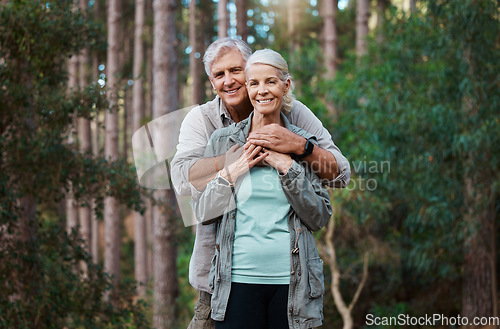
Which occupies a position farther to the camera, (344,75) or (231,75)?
(344,75)

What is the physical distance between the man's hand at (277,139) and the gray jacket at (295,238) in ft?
0.24


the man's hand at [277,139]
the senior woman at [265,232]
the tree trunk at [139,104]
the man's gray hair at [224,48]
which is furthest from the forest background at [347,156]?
the man's hand at [277,139]

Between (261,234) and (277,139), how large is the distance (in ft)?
1.27

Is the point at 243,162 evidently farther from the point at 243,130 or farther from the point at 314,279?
the point at 314,279

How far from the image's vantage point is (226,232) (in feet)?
7.54

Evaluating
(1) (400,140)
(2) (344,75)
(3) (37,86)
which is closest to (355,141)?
(1) (400,140)

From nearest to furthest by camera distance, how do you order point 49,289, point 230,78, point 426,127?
point 230,78 < point 49,289 < point 426,127

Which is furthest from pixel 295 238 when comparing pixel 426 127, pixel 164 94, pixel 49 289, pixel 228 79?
pixel 164 94

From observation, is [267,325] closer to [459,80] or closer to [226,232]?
[226,232]

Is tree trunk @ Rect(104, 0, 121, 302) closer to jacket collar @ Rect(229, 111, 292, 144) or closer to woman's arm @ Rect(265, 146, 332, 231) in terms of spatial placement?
jacket collar @ Rect(229, 111, 292, 144)

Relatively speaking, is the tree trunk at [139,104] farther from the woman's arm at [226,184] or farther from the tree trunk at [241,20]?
the woman's arm at [226,184]

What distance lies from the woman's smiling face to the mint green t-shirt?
284 millimetres

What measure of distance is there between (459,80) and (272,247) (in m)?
6.77

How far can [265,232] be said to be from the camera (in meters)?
2.27
